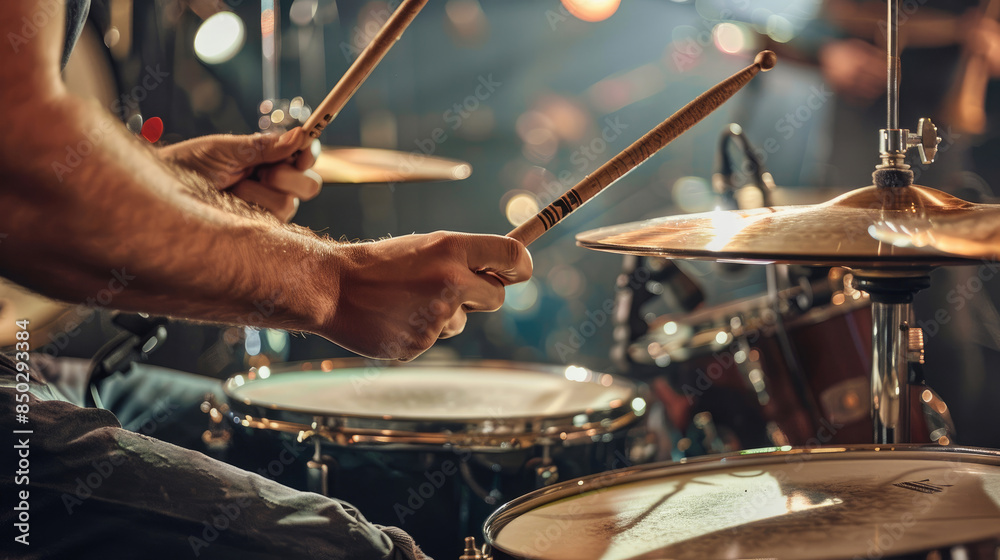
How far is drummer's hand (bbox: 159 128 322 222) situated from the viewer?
3.94 feet

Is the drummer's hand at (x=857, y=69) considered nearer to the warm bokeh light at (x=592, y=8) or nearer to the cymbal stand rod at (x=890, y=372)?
the warm bokeh light at (x=592, y=8)

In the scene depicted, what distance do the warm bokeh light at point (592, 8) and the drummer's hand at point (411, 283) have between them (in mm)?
2810

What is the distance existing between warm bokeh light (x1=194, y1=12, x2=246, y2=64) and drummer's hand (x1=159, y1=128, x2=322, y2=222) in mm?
1564

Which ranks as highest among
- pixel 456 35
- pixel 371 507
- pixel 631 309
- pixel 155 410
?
pixel 456 35

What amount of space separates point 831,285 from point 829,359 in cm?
14

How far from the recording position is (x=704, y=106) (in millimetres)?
883

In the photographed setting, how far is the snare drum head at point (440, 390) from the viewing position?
133 cm

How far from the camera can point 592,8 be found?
3.42m

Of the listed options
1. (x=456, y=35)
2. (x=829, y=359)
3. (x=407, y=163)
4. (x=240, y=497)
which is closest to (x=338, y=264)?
(x=240, y=497)

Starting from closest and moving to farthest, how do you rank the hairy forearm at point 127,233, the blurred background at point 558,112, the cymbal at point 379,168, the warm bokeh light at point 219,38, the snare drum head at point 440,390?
the hairy forearm at point 127,233 < the snare drum head at point 440,390 < the cymbal at point 379,168 < the blurred background at point 558,112 < the warm bokeh light at point 219,38

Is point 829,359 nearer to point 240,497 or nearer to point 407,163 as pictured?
point 407,163

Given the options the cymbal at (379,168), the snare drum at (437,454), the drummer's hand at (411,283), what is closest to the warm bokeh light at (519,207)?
the cymbal at (379,168)

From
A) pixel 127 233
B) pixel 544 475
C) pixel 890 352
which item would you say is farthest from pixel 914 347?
pixel 127 233

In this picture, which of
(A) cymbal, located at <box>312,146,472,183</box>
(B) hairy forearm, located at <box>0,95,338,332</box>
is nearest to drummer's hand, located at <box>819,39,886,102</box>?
(A) cymbal, located at <box>312,146,472,183</box>
